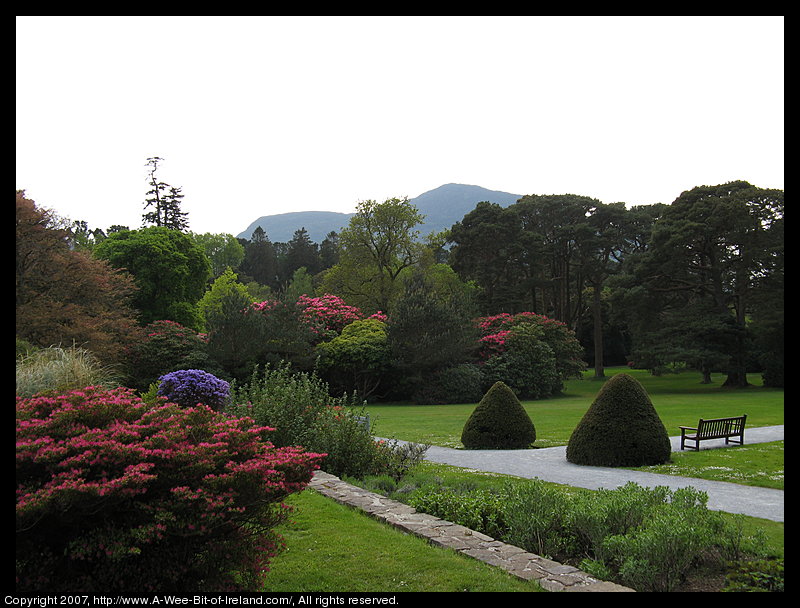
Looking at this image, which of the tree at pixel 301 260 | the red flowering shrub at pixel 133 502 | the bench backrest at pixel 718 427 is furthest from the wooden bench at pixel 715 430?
the tree at pixel 301 260

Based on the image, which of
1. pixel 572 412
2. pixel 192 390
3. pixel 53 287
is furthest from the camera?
pixel 572 412

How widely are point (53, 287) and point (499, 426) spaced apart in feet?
47.7

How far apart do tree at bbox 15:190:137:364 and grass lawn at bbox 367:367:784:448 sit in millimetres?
9971

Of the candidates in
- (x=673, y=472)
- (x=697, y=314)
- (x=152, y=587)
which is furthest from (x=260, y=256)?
(x=152, y=587)

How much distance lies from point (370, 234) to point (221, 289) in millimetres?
11651

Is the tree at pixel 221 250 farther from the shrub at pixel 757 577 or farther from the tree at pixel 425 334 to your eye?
the shrub at pixel 757 577

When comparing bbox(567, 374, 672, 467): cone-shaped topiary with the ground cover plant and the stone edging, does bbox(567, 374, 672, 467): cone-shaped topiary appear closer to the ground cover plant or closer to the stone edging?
the ground cover plant

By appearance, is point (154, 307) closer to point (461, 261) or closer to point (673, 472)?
point (461, 261)

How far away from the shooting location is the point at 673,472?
1104cm

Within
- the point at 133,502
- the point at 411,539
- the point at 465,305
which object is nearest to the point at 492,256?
the point at 465,305

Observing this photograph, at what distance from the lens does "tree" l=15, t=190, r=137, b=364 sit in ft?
55.8

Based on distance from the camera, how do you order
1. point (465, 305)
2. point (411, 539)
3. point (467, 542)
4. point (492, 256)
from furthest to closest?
point (492, 256)
point (465, 305)
point (411, 539)
point (467, 542)

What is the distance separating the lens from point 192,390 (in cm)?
1252

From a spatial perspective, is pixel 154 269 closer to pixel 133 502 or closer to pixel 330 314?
pixel 330 314
